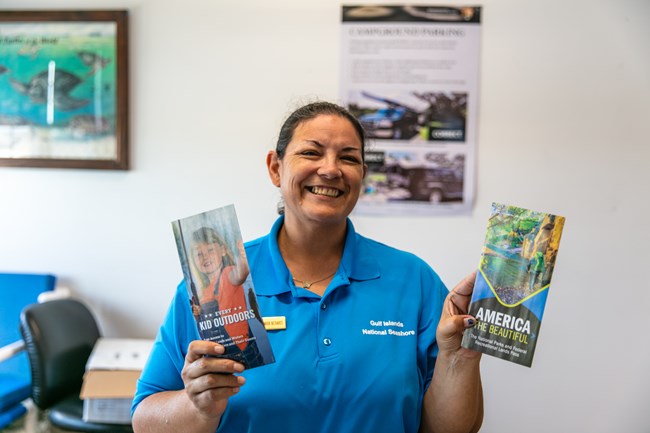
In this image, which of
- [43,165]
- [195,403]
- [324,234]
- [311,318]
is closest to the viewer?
[195,403]

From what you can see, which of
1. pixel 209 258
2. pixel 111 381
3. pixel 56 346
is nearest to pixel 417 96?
pixel 209 258

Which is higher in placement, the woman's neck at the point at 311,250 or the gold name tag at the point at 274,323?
the woman's neck at the point at 311,250

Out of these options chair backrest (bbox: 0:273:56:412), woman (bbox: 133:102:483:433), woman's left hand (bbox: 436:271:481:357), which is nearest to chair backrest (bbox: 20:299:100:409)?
chair backrest (bbox: 0:273:56:412)

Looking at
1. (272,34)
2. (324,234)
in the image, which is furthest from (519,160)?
(324,234)

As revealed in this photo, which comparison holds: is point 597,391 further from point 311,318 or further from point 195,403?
point 195,403

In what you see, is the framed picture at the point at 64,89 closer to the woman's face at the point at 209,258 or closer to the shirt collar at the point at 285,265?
the shirt collar at the point at 285,265

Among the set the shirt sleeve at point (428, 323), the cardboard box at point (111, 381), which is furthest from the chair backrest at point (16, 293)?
the shirt sleeve at point (428, 323)

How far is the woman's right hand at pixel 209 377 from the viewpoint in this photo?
1017 millimetres

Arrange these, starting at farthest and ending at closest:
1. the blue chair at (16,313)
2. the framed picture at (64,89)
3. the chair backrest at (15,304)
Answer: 1. the framed picture at (64,89)
2. the chair backrest at (15,304)
3. the blue chair at (16,313)

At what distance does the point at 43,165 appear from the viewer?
2.66m

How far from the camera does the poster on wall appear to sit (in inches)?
96.3

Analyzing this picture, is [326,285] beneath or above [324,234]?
beneath

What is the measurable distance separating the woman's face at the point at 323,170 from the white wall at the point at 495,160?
1250 mm

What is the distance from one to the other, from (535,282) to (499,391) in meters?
1.60
